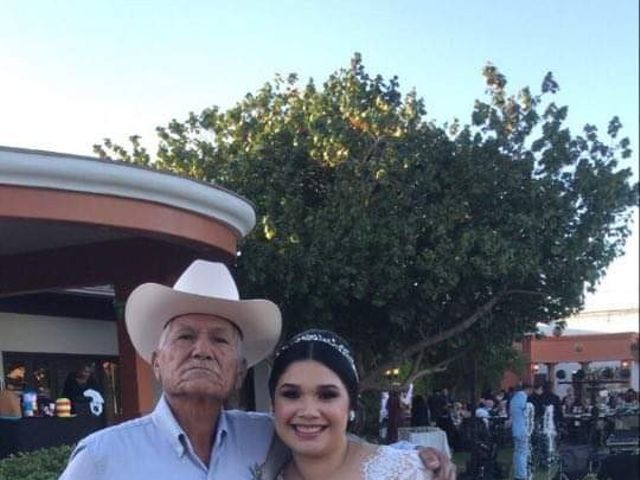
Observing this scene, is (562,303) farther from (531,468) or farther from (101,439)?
(101,439)

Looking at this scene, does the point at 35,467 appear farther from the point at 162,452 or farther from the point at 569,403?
the point at 569,403

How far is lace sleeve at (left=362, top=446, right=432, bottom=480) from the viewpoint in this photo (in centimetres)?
247

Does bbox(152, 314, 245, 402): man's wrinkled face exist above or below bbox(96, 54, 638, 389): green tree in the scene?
below

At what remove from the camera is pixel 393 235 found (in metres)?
15.0

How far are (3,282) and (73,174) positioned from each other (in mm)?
4991

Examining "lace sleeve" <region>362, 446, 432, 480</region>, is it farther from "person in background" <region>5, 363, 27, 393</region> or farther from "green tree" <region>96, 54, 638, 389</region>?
"person in background" <region>5, 363, 27, 393</region>

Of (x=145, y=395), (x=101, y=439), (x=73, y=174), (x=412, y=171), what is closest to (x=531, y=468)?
(x=412, y=171)

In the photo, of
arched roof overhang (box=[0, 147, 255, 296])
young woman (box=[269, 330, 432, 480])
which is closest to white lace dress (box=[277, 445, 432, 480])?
young woman (box=[269, 330, 432, 480])

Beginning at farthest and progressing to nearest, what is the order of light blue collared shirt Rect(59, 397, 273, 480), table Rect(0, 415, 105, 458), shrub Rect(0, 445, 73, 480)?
1. table Rect(0, 415, 105, 458)
2. shrub Rect(0, 445, 73, 480)
3. light blue collared shirt Rect(59, 397, 273, 480)

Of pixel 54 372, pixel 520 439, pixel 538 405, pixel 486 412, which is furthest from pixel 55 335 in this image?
pixel 486 412

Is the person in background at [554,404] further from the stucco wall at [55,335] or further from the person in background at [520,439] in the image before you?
the stucco wall at [55,335]

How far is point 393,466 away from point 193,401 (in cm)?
56

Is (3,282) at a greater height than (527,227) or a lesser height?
lesser

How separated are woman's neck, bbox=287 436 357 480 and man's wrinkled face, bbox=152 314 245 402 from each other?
28cm
